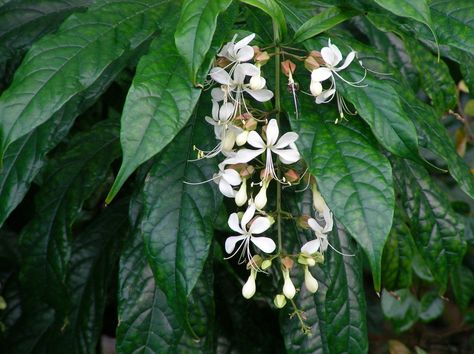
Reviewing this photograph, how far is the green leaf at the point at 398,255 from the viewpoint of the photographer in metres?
1.43

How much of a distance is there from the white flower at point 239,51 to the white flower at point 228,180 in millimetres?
146

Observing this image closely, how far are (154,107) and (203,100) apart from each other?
0.27 m

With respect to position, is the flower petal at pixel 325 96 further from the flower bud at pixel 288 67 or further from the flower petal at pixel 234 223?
the flower petal at pixel 234 223

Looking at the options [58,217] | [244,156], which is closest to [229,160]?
[244,156]

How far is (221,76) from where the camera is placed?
99 cm

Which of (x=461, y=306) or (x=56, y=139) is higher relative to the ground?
(x=56, y=139)

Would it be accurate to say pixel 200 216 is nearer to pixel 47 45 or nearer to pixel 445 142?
pixel 47 45

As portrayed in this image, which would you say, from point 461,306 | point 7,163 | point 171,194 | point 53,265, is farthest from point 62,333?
point 461,306

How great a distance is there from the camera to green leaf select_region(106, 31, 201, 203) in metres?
0.85

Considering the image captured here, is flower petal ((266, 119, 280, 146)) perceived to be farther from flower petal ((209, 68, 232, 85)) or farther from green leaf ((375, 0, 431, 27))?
green leaf ((375, 0, 431, 27))

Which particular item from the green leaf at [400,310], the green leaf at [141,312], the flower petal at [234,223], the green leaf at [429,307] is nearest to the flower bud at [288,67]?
the flower petal at [234,223]

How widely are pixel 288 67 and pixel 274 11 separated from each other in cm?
8

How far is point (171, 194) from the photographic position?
1.04 meters

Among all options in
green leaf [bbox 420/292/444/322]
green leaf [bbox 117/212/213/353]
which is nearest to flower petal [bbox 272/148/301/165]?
green leaf [bbox 117/212/213/353]
